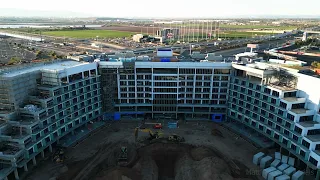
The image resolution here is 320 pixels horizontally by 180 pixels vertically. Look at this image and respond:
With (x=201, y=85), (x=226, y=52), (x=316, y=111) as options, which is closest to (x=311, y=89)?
(x=316, y=111)

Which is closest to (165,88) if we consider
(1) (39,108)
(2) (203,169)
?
(2) (203,169)

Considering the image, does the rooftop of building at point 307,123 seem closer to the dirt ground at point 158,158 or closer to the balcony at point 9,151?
the dirt ground at point 158,158

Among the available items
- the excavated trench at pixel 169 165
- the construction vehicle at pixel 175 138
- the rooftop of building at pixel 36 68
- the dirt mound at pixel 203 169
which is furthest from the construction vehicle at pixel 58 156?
the construction vehicle at pixel 175 138

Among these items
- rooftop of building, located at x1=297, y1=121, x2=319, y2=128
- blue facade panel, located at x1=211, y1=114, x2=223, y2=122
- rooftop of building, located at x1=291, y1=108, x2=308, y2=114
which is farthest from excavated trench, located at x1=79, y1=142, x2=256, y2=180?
blue facade panel, located at x1=211, y1=114, x2=223, y2=122

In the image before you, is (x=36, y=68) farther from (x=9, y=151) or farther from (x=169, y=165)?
(x=169, y=165)

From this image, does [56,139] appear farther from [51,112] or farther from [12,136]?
[12,136]

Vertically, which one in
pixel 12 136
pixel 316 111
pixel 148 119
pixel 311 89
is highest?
pixel 311 89
